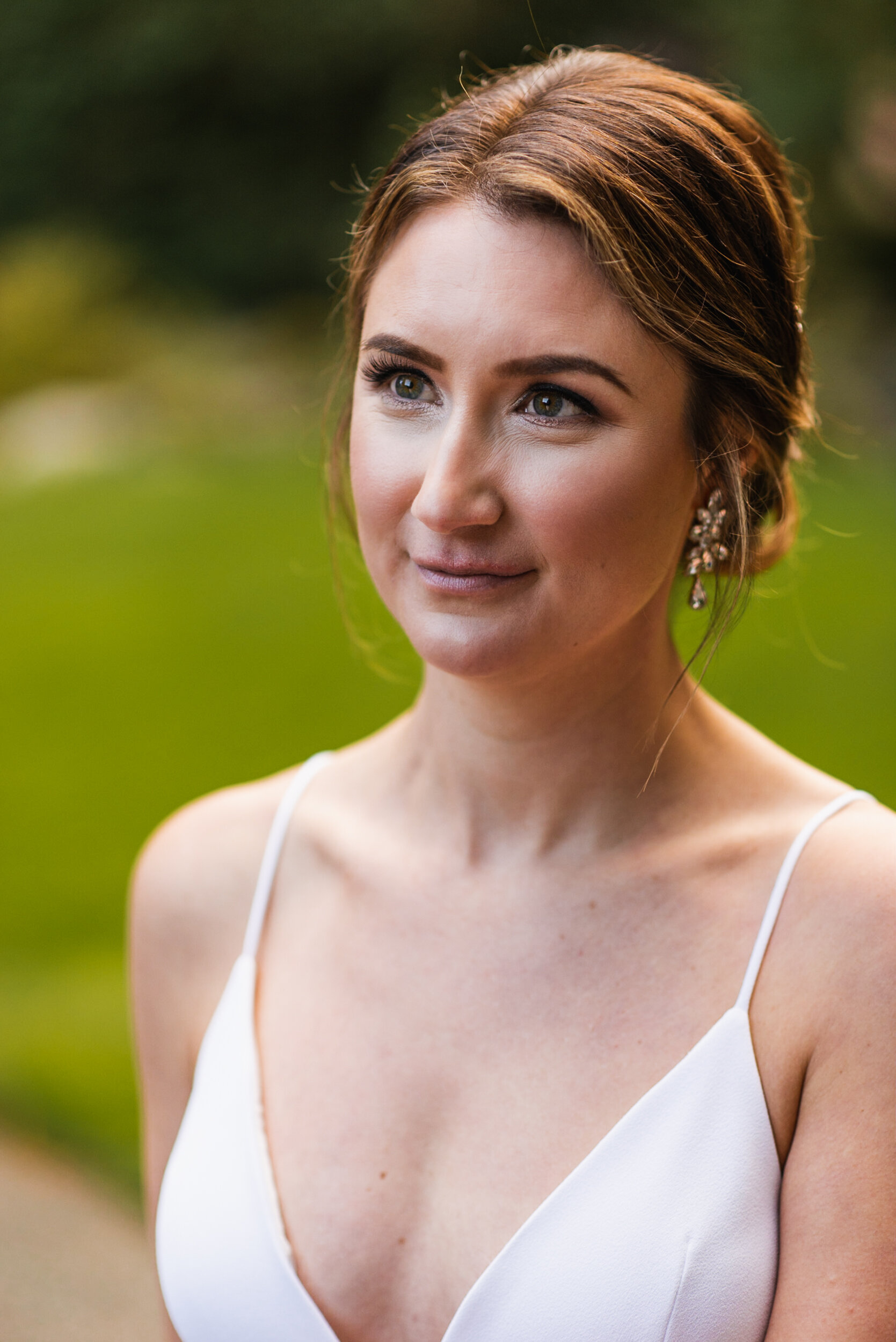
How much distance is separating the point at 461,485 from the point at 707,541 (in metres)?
0.40

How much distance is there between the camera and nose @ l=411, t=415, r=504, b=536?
1.56 meters

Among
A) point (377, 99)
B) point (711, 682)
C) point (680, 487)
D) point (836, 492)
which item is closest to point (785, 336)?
point (680, 487)

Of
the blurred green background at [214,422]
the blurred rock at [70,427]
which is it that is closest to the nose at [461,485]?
the blurred green background at [214,422]

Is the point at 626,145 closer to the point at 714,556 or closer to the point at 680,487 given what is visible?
the point at 680,487

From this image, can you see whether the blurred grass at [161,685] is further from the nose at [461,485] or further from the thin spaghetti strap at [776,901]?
the nose at [461,485]

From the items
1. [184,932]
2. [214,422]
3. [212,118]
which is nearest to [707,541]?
[184,932]

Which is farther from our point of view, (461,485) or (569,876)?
(569,876)

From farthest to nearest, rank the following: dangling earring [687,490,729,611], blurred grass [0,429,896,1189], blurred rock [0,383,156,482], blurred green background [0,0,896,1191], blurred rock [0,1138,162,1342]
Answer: blurred rock [0,383,156,482] < blurred green background [0,0,896,1191] < blurred grass [0,429,896,1189] < blurred rock [0,1138,162,1342] < dangling earring [687,490,729,611]

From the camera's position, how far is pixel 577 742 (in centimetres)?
182

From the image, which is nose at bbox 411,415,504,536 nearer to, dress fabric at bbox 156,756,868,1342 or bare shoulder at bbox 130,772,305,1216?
dress fabric at bbox 156,756,868,1342

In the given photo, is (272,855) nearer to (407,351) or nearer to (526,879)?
(526,879)

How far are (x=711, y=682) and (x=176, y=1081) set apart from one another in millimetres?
4147

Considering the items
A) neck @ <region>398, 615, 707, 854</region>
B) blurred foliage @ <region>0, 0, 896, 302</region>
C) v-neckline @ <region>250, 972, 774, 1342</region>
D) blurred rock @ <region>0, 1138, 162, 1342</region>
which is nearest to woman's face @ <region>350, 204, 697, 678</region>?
neck @ <region>398, 615, 707, 854</region>

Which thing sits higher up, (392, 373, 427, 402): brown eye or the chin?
(392, 373, 427, 402): brown eye
